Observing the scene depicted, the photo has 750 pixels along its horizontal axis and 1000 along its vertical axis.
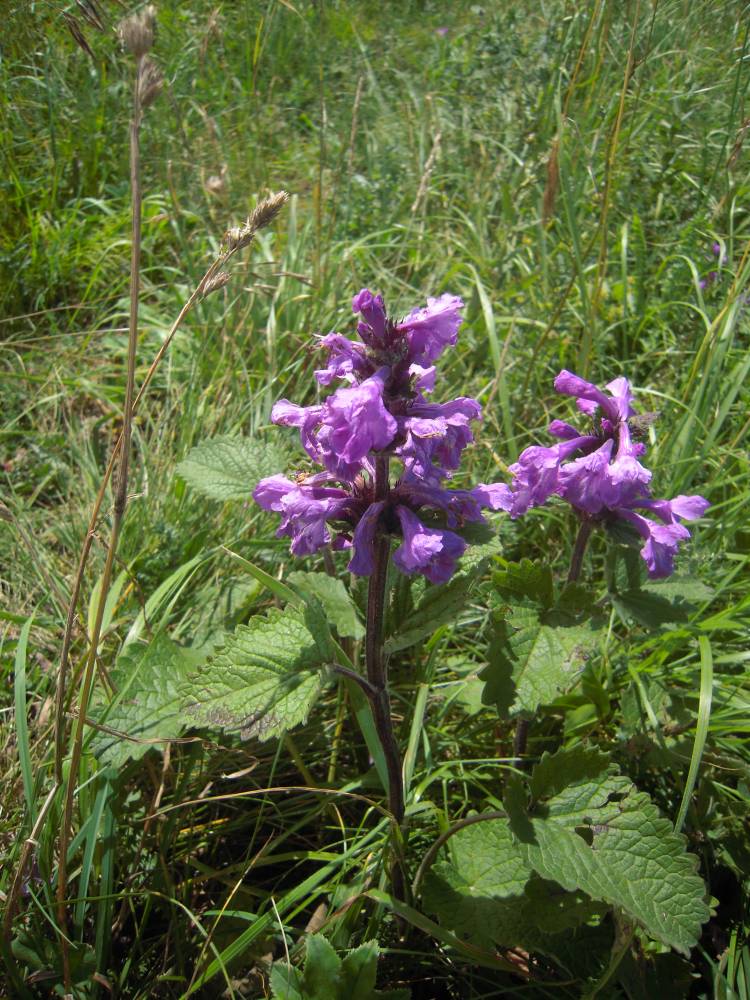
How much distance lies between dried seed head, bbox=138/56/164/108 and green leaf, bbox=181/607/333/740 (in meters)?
0.87

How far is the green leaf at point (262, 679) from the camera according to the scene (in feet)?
4.42

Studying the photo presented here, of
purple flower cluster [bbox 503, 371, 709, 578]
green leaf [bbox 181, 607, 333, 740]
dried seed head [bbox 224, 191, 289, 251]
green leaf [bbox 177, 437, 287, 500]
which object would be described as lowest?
green leaf [bbox 181, 607, 333, 740]

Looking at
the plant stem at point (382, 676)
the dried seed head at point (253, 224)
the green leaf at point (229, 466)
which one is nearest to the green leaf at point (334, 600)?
the plant stem at point (382, 676)

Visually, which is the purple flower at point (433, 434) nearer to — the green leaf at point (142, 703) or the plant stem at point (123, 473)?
the plant stem at point (123, 473)

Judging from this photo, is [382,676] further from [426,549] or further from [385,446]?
[385,446]

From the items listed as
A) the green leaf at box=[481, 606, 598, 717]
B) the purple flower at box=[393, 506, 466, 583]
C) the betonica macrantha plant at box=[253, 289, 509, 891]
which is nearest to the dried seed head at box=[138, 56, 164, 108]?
the betonica macrantha plant at box=[253, 289, 509, 891]

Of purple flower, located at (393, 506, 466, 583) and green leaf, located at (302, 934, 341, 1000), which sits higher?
purple flower, located at (393, 506, 466, 583)

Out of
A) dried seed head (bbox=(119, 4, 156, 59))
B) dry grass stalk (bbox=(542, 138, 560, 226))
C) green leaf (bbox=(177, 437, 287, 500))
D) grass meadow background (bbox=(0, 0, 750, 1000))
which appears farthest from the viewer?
dry grass stalk (bbox=(542, 138, 560, 226))

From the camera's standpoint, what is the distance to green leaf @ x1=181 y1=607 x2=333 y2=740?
1347mm

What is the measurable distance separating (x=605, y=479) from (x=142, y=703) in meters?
1.10

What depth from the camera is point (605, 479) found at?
1542 millimetres

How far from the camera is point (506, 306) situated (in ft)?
11.3

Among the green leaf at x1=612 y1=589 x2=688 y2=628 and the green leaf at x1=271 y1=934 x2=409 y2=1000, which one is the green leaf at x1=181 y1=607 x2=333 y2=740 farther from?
the green leaf at x1=612 y1=589 x2=688 y2=628

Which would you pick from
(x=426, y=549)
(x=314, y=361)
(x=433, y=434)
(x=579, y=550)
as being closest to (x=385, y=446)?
(x=433, y=434)
